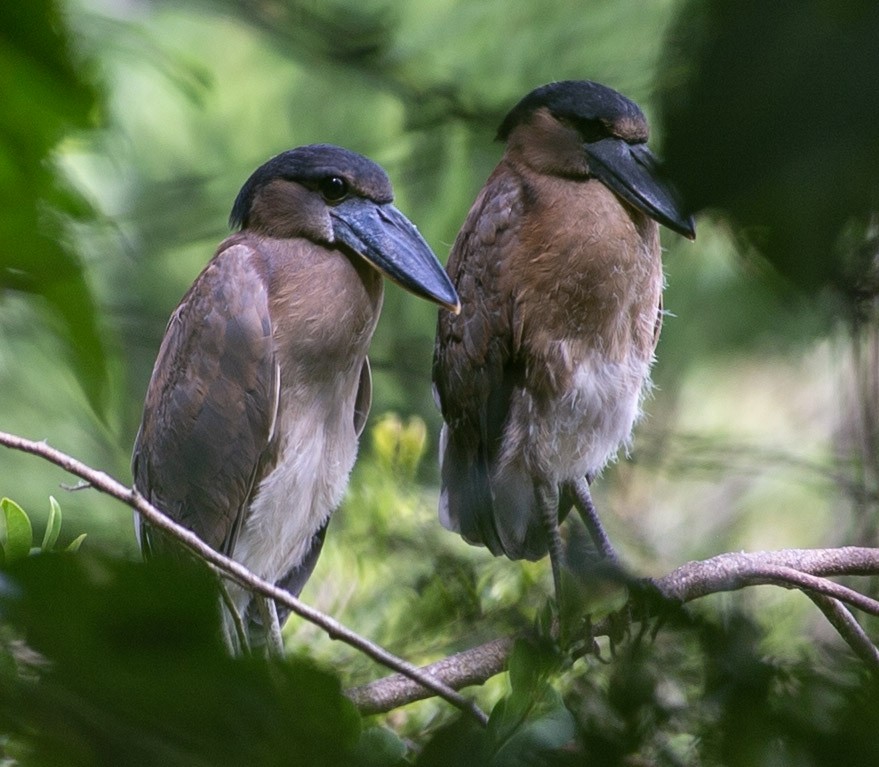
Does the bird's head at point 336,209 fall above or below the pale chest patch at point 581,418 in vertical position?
above

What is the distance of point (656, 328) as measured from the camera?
2209 mm

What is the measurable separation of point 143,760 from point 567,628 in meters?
0.16

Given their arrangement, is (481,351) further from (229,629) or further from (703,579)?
(229,629)

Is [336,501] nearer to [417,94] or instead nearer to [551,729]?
[417,94]

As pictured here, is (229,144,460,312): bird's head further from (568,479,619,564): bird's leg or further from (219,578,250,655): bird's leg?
(219,578,250,655): bird's leg

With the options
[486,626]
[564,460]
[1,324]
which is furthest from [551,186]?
[486,626]

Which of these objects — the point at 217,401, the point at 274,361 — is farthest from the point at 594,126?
the point at 217,401

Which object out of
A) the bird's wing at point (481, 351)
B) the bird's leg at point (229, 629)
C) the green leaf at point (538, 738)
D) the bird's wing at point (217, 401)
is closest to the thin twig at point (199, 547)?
the bird's leg at point (229, 629)

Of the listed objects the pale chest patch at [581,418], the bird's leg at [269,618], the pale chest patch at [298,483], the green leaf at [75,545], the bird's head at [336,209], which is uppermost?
the bird's head at [336,209]

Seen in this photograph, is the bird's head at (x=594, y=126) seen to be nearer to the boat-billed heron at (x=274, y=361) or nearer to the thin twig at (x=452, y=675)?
the boat-billed heron at (x=274, y=361)

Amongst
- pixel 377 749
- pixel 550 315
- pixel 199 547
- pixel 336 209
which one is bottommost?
pixel 377 749

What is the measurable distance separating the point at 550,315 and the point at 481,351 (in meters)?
0.14

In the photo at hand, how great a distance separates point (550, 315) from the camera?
2.06 metres

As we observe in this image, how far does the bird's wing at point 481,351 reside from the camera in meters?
2.09
